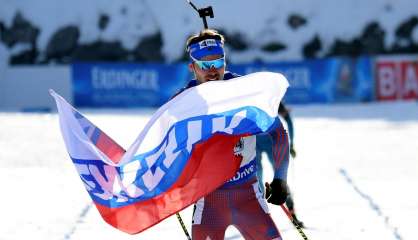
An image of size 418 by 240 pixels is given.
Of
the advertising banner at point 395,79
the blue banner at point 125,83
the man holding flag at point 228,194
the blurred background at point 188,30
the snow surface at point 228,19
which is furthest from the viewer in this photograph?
the snow surface at point 228,19

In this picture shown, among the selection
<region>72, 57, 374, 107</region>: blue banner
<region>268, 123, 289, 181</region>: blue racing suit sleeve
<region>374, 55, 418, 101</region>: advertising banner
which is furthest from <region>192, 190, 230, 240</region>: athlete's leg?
<region>374, 55, 418, 101</region>: advertising banner

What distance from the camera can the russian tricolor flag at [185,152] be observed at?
186 inches

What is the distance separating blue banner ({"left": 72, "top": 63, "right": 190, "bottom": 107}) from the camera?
29.1m

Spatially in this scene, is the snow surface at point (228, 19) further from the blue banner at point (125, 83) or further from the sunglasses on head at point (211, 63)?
the sunglasses on head at point (211, 63)

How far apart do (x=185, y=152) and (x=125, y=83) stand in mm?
24737

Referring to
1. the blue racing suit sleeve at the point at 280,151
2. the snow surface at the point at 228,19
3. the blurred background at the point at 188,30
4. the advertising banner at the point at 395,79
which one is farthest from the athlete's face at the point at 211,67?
the snow surface at the point at 228,19

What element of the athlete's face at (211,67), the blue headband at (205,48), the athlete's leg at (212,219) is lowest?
the athlete's leg at (212,219)

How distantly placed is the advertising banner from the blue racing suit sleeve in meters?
25.1

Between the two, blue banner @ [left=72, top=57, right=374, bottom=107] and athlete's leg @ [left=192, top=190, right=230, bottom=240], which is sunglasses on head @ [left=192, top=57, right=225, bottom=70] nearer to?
athlete's leg @ [left=192, top=190, right=230, bottom=240]

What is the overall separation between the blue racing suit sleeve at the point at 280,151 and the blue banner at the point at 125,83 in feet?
79.0

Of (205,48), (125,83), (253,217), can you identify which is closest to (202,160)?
(253,217)

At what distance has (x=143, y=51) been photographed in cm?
3484

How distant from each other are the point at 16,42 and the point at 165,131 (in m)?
31.2

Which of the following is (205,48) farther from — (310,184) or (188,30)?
(188,30)
